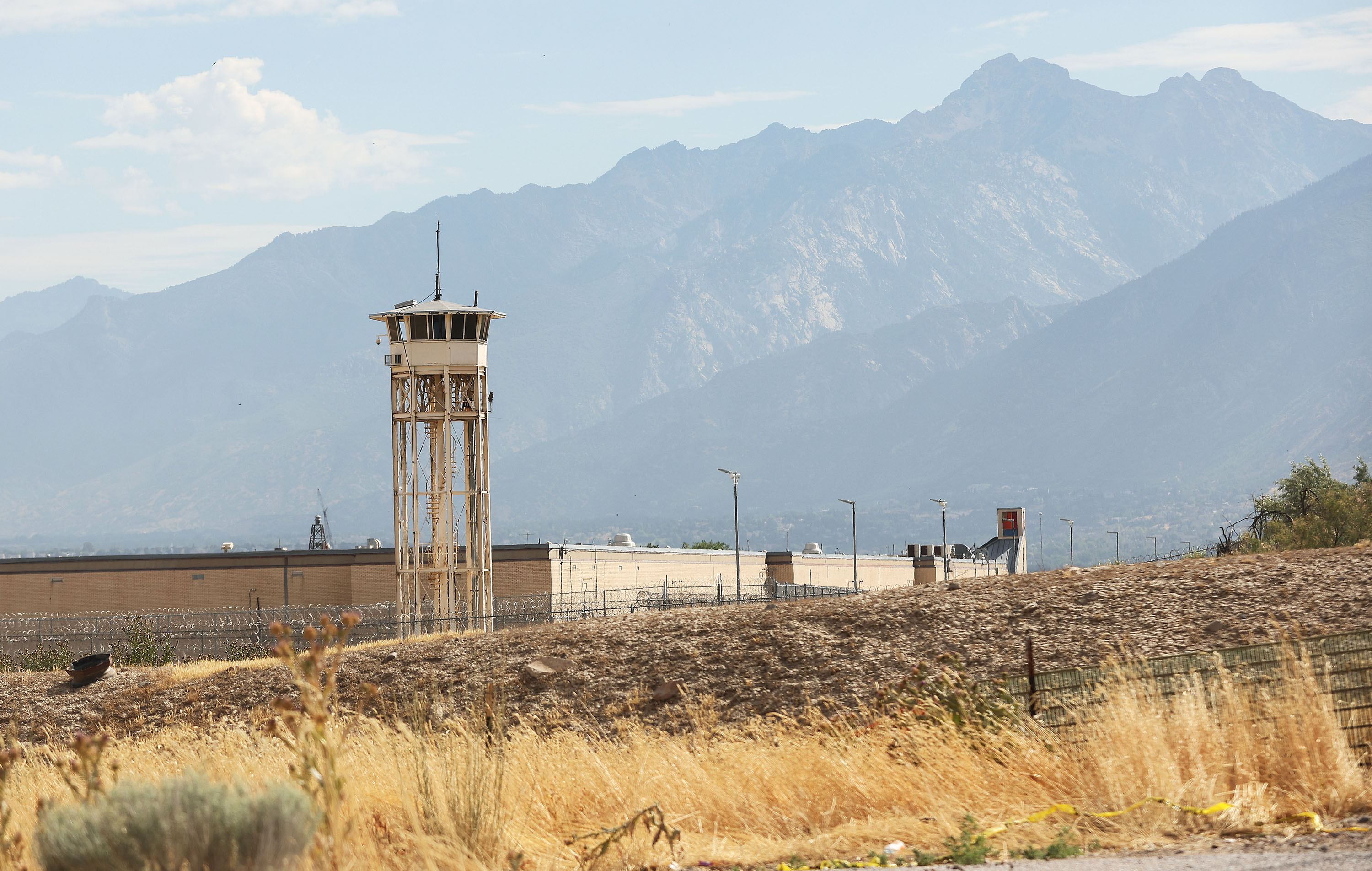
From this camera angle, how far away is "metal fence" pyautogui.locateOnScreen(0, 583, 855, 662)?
45688mm

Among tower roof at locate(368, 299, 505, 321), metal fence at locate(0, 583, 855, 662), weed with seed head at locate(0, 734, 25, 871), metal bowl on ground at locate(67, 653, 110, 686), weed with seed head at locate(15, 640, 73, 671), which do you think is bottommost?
weed with seed head at locate(15, 640, 73, 671)

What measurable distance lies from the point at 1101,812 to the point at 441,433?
37.7 meters

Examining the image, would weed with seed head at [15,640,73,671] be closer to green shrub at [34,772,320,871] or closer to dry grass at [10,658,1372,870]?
dry grass at [10,658,1372,870]

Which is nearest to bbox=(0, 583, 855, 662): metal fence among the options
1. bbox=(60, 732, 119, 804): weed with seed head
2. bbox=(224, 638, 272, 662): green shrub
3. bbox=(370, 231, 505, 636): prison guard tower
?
bbox=(224, 638, 272, 662): green shrub

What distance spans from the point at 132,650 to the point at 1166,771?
42254mm

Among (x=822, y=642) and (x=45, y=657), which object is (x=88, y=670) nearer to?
(x=822, y=642)

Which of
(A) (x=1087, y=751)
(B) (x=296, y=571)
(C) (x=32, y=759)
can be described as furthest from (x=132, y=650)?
(A) (x=1087, y=751)

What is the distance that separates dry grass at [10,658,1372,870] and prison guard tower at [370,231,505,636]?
32283 millimetres

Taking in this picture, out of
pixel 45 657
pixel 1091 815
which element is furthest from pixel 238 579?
pixel 1091 815

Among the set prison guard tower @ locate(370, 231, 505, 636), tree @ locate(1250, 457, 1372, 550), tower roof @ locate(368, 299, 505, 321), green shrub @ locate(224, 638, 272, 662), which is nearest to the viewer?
tree @ locate(1250, 457, 1372, 550)

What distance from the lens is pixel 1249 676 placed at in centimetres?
1340

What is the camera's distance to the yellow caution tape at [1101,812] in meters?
11.1

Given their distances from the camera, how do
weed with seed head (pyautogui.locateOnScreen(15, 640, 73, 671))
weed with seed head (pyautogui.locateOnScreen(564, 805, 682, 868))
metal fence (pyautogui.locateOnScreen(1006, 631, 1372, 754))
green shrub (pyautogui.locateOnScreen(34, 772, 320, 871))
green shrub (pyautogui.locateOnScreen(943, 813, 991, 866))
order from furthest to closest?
weed with seed head (pyautogui.locateOnScreen(15, 640, 73, 671)) → metal fence (pyautogui.locateOnScreen(1006, 631, 1372, 754)) → weed with seed head (pyautogui.locateOnScreen(564, 805, 682, 868)) → green shrub (pyautogui.locateOnScreen(943, 813, 991, 866)) → green shrub (pyautogui.locateOnScreen(34, 772, 320, 871))

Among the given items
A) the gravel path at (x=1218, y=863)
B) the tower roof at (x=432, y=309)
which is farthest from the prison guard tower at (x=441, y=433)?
the gravel path at (x=1218, y=863)
